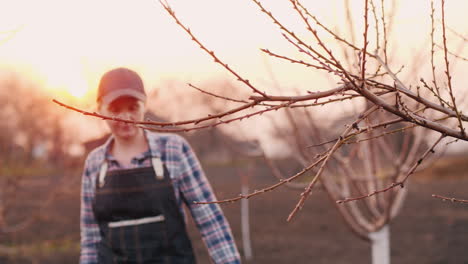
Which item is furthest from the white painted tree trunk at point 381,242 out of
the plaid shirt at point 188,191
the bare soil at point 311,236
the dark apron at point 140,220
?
the bare soil at point 311,236

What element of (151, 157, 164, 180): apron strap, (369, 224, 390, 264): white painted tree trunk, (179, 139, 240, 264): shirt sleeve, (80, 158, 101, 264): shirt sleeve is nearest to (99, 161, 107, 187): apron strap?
(80, 158, 101, 264): shirt sleeve

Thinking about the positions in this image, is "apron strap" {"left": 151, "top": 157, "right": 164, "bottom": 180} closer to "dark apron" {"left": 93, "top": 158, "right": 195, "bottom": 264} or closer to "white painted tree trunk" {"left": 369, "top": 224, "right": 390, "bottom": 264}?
"dark apron" {"left": 93, "top": 158, "right": 195, "bottom": 264}

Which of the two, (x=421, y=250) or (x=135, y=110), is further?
(x=421, y=250)

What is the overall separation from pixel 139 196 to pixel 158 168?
0.54 feet

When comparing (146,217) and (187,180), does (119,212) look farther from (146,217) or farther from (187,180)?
Result: (187,180)

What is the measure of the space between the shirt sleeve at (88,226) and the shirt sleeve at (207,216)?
0.51 meters

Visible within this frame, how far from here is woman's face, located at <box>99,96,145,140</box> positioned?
2971 millimetres

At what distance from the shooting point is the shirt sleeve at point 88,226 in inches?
121

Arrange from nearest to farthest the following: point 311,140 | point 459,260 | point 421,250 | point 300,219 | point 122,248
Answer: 1. point 122,248
2. point 311,140
3. point 459,260
4. point 421,250
5. point 300,219

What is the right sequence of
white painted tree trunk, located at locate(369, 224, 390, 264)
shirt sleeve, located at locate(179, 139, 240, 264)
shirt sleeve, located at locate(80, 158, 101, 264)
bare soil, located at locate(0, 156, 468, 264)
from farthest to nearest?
bare soil, located at locate(0, 156, 468, 264)
white painted tree trunk, located at locate(369, 224, 390, 264)
shirt sleeve, located at locate(80, 158, 101, 264)
shirt sleeve, located at locate(179, 139, 240, 264)

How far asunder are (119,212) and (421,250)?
8.94m

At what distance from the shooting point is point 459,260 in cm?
970

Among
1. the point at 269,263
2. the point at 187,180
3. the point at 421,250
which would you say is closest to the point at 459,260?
the point at 421,250

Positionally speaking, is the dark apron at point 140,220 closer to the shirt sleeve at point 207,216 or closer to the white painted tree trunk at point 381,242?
the shirt sleeve at point 207,216
